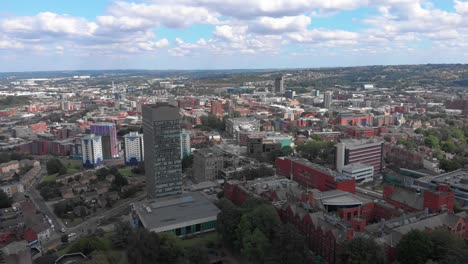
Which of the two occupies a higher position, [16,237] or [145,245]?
[145,245]

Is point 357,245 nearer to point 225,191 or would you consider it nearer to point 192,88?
point 225,191

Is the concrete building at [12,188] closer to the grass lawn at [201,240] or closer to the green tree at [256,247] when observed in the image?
the grass lawn at [201,240]

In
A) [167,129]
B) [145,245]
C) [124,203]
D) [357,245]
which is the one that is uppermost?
[167,129]

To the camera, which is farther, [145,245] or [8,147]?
[8,147]

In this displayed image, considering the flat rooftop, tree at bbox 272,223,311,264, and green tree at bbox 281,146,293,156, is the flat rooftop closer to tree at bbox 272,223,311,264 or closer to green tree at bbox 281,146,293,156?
tree at bbox 272,223,311,264

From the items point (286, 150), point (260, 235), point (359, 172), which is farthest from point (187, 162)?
point (260, 235)


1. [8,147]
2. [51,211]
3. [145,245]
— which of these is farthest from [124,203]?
[8,147]
